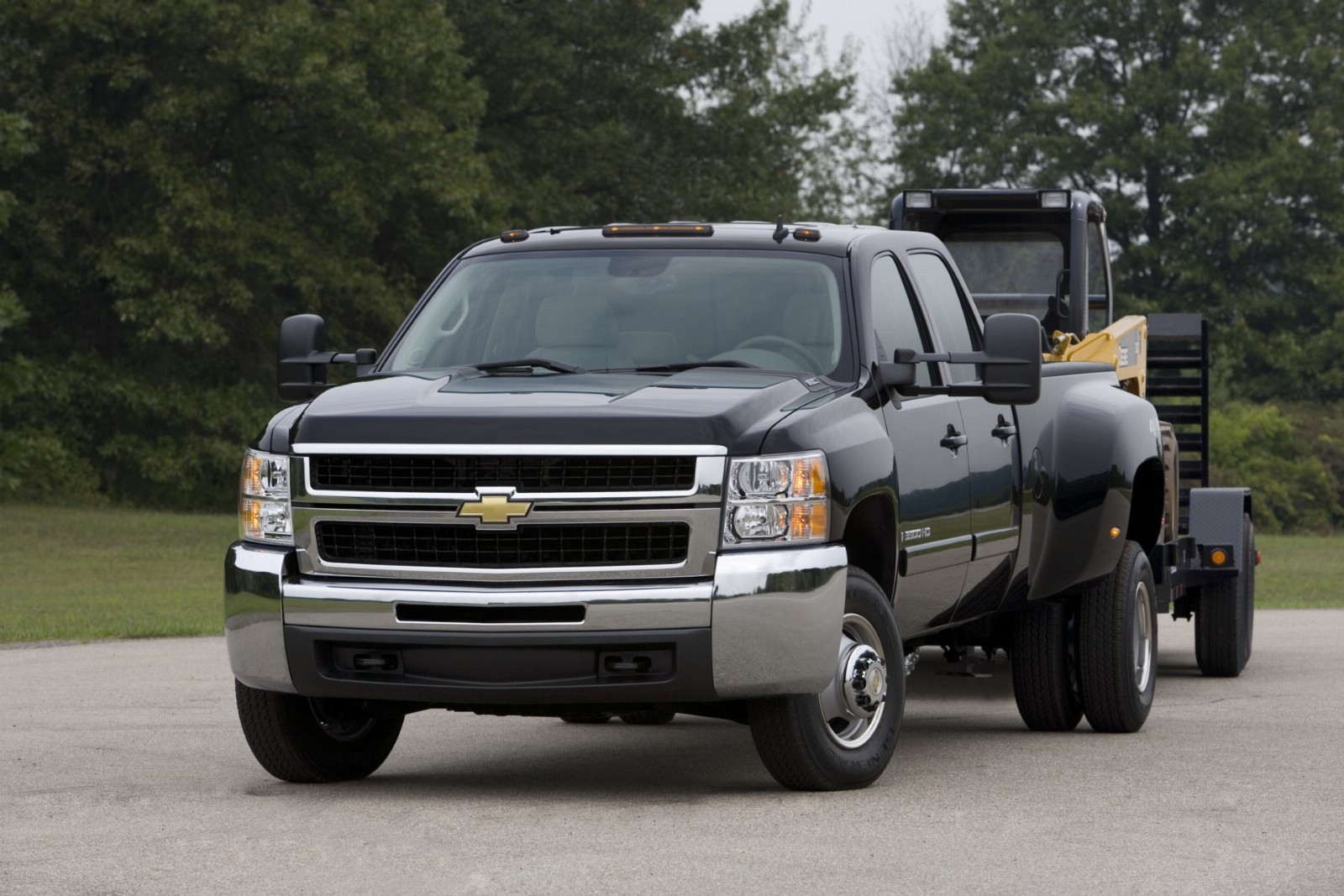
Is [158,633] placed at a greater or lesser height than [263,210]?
lesser

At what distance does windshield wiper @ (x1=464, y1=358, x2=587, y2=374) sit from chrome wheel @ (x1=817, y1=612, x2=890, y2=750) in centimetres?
145

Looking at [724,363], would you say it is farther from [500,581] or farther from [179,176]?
[179,176]

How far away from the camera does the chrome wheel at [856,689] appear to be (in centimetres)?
813

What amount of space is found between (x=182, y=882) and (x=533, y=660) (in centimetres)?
158

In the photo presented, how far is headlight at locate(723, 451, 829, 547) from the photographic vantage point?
7.71 m

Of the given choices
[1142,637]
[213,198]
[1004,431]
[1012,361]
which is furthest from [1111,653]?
[213,198]

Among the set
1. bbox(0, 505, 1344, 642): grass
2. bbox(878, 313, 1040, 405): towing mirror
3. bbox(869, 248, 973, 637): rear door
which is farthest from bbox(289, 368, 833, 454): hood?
bbox(0, 505, 1344, 642): grass

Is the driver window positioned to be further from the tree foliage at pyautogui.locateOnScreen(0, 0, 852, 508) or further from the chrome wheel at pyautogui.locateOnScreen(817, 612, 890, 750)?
the tree foliage at pyautogui.locateOnScreen(0, 0, 852, 508)

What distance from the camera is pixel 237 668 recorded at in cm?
821

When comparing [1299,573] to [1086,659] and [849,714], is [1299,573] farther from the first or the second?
[849,714]

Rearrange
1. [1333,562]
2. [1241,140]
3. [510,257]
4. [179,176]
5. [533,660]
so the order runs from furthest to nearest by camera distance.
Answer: [1241,140], [179,176], [1333,562], [510,257], [533,660]

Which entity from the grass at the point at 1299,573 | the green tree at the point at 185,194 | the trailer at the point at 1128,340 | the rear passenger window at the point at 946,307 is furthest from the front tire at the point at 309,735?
the green tree at the point at 185,194

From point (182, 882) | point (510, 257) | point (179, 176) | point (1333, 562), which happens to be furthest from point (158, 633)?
point (179, 176)

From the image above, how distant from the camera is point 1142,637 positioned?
10.9 metres
